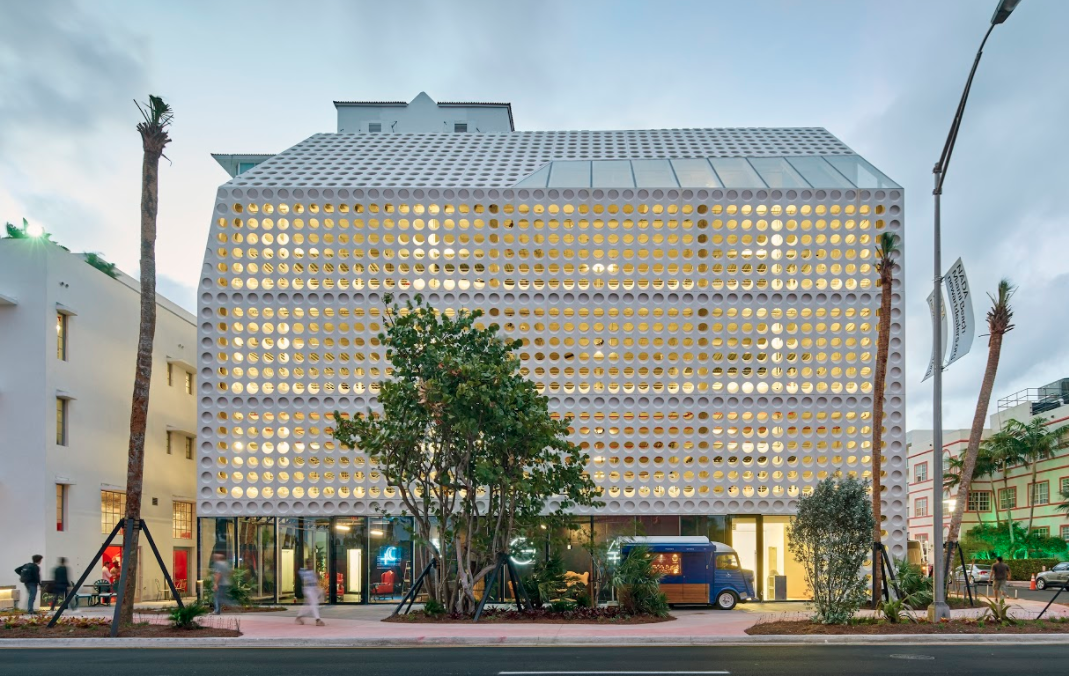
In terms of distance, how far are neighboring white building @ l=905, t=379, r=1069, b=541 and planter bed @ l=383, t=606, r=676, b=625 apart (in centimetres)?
4693

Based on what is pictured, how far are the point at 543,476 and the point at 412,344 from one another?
15.4ft

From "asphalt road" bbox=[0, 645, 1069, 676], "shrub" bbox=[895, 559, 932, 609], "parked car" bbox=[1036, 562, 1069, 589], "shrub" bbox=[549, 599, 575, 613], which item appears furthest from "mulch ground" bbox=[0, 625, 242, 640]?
"parked car" bbox=[1036, 562, 1069, 589]

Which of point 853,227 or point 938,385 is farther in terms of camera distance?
point 853,227

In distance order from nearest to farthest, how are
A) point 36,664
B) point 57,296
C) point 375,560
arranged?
point 36,664
point 57,296
point 375,560

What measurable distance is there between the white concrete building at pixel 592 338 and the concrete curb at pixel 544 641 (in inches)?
530

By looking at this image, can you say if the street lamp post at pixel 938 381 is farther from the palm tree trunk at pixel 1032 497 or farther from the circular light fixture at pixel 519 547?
the palm tree trunk at pixel 1032 497

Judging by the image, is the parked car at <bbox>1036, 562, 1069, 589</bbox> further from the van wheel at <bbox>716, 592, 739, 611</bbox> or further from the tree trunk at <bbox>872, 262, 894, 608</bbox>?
the van wheel at <bbox>716, 592, 739, 611</bbox>

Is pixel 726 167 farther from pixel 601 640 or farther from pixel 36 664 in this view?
pixel 36 664

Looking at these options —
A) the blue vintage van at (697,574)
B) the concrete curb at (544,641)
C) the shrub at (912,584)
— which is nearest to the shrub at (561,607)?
the blue vintage van at (697,574)

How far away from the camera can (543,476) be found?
2648 cm

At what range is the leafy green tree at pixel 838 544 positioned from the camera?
22672 mm

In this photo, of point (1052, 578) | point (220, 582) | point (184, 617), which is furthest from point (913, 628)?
point (1052, 578)

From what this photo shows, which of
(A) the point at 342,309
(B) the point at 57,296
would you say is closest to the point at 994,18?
(A) the point at 342,309

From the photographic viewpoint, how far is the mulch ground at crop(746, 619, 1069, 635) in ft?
71.0
